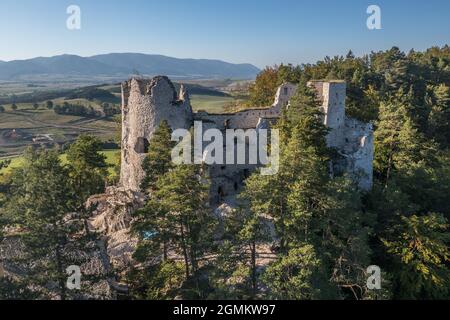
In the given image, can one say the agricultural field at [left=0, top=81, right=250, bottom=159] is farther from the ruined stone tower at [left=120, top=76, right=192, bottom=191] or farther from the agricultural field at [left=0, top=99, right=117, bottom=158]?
the ruined stone tower at [left=120, top=76, right=192, bottom=191]

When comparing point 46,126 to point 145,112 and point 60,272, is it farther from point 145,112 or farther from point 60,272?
point 60,272

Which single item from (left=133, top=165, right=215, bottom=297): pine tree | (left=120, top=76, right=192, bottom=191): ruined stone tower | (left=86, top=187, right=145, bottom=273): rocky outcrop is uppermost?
(left=120, top=76, right=192, bottom=191): ruined stone tower

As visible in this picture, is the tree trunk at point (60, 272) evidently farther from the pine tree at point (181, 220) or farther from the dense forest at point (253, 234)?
the pine tree at point (181, 220)

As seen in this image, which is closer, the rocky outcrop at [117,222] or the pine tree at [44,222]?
the pine tree at [44,222]

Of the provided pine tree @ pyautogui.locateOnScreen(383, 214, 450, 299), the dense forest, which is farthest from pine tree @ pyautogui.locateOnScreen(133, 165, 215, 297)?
pine tree @ pyautogui.locateOnScreen(383, 214, 450, 299)

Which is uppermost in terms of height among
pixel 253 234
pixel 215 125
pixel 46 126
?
pixel 215 125

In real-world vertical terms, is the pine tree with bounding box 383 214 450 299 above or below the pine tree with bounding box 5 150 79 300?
below

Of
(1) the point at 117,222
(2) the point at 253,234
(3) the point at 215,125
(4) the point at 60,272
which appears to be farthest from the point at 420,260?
(1) the point at 117,222

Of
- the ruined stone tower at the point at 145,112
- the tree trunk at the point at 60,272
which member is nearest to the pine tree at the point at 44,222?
the tree trunk at the point at 60,272
